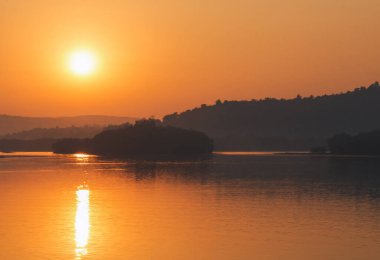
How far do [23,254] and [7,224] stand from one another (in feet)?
40.8

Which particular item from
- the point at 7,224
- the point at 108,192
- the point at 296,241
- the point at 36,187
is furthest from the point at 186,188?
the point at 296,241

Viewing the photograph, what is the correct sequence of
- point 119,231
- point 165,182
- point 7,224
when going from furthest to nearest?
point 165,182 < point 7,224 < point 119,231

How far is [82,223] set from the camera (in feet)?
164

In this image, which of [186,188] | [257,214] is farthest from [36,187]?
[257,214]

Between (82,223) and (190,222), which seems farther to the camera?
(190,222)

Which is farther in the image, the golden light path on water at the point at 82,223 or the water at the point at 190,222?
the golden light path on water at the point at 82,223

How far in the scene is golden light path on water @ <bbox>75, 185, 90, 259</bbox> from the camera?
1556 inches

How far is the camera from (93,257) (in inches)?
1455

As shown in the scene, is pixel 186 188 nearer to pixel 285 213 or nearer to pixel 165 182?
pixel 165 182

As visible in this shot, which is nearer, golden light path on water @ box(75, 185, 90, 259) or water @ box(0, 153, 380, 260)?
water @ box(0, 153, 380, 260)

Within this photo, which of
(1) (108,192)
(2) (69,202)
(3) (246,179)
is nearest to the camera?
(2) (69,202)

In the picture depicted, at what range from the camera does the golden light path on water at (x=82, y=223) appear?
3952cm

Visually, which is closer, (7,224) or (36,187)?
(7,224)

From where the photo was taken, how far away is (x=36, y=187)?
8669 centimetres
